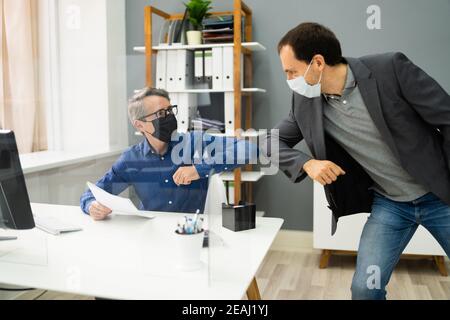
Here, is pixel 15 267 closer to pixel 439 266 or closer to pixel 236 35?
pixel 236 35

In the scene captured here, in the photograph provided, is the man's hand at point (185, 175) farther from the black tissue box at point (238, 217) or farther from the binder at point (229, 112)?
the binder at point (229, 112)

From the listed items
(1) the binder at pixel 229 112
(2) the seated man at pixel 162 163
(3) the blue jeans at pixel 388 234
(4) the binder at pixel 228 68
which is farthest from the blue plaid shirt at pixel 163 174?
(3) the blue jeans at pixel 388 234

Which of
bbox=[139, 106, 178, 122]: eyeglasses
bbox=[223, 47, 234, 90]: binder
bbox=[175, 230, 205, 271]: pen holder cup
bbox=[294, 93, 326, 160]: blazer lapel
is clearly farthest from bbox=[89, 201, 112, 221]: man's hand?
bbox=[294, 93, 326, 160]: blazer lapel

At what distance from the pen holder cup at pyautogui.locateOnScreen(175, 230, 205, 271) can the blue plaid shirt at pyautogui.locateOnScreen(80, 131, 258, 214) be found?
0.77ft

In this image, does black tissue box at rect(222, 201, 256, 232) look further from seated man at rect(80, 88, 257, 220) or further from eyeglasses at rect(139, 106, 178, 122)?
eyeglasses at rect(139, 106, 178, 122)

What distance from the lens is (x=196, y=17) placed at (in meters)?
1.66

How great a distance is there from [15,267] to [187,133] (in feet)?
1.95

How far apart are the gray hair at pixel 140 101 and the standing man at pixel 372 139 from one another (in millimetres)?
385

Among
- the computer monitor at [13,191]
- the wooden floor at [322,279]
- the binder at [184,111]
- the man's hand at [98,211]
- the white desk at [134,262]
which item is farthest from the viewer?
the wooden floor at [322,279]

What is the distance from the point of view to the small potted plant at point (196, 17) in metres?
1.59

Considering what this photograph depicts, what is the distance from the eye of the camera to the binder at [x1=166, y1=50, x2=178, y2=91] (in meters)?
1.40

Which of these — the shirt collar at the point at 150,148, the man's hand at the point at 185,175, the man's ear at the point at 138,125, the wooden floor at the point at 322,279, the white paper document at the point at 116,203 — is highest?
the man's ear at the point at 138,125

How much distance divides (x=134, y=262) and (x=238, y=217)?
0.33 meters
